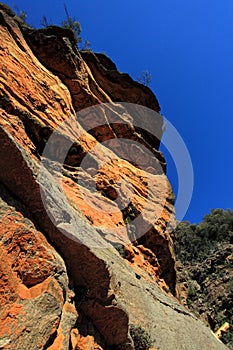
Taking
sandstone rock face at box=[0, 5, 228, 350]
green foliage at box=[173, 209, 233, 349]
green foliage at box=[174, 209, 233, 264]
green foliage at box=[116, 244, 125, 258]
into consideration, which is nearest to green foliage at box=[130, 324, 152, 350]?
sandstone rock face at box=[0, 5, 228, 350]

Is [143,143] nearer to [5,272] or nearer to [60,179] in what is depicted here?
[60,179]

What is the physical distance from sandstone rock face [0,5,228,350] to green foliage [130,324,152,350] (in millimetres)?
518

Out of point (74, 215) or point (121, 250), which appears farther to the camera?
point (121, 250)

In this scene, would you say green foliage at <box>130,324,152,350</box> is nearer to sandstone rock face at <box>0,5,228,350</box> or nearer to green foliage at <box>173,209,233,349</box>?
sandstone rock face at <box>0,5,228,350</box>

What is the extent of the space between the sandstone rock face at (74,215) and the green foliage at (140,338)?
0.52 metres

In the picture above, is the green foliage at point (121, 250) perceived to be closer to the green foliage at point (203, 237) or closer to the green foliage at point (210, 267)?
the green foliage at point (210, 267)

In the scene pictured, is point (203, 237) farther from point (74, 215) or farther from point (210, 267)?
point (74, 215)

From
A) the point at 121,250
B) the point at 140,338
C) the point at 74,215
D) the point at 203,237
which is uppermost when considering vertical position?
the point at 203,237

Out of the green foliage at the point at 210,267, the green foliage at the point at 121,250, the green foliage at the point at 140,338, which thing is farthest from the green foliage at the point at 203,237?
the green foliage at the point at 140,338

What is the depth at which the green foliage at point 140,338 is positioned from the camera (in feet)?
26.8

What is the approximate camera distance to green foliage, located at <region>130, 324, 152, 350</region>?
8172 millimetres

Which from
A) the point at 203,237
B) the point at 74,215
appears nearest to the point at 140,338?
the point at 74,215

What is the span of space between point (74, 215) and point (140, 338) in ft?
11.6

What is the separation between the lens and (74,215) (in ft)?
28.3
